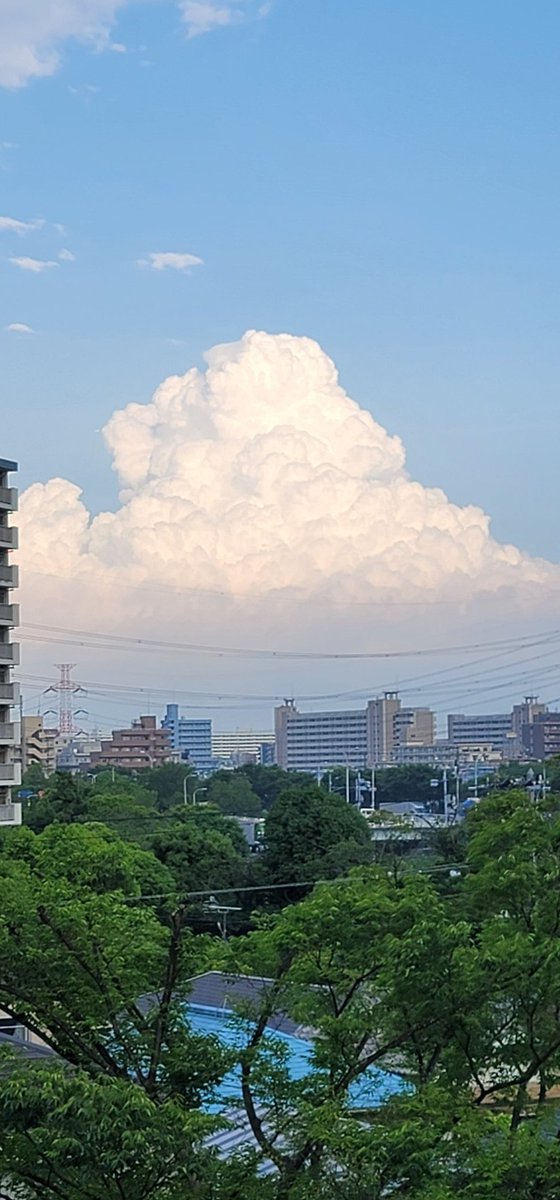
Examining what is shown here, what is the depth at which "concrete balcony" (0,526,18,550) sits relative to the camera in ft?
112

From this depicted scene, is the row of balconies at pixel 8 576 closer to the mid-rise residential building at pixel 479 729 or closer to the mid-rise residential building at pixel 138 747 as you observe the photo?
the mid-rise residential building at pixel 138 747

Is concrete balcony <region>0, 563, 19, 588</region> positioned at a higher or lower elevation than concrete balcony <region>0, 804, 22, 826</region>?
higher

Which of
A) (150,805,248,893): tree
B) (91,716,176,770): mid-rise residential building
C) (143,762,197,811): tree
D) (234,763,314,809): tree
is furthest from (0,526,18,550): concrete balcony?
(91,716,176,770): mid-rise residential building

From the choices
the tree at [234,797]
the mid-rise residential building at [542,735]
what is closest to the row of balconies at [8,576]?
the tree at [234,797]

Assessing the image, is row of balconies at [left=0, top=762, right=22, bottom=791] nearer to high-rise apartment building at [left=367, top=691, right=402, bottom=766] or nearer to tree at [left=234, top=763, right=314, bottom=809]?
tree at [left=234, top=763, right=314, bottom=809]

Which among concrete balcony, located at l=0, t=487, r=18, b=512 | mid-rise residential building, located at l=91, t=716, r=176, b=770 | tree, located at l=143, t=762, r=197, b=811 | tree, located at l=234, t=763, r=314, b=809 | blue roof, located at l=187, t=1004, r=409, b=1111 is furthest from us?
mid-rise residential building, located at l=91, t=716, r=176, b=770

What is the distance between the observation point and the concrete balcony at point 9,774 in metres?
34.1

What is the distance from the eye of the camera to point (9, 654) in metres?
34.2

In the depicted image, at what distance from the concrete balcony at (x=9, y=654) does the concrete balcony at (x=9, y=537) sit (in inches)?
99.1

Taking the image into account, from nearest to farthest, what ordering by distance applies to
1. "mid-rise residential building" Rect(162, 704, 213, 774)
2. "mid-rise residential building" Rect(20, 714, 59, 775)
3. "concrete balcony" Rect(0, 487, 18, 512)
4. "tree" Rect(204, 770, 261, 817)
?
"concrete balcony" Rect(0, 487, 18, 512) < "tree" Rect(204, 770, 261, 817) < "mid-rise residential building" Rect(20, 714, 59, 775) < "mid-rise residential building" Rect(162, 704, 213, 774)

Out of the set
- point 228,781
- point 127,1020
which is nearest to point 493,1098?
point 127,1020

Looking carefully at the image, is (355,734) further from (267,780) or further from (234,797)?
(234,797)

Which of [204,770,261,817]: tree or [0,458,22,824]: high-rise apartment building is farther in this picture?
[204,770,261,817]: tree

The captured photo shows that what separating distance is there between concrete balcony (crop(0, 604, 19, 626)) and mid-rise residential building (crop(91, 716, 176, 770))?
82292 millimetres
